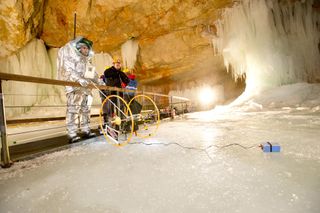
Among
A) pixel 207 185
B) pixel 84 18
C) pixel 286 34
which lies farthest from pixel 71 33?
pixel 286 34

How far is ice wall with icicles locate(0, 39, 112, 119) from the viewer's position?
711 centimetres

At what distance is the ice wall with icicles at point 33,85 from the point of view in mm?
7109

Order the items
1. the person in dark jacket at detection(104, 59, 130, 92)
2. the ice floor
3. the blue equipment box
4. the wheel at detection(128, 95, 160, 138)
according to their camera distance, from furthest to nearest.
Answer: the person in dark jacket at detection(104, 59, 130, 92), the wheel at detection(128, 95, 160, 138), the blue equipment box, the ice floor

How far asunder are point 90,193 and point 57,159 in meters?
0.96

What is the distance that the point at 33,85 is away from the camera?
778 cm

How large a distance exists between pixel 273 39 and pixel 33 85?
1114cm

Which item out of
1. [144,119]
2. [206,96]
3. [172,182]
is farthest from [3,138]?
[206,96]

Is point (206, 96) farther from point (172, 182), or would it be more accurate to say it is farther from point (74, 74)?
point (172, 182)

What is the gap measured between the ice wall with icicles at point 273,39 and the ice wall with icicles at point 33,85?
6.57m

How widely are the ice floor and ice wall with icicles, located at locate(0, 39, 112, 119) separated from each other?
6.41 m

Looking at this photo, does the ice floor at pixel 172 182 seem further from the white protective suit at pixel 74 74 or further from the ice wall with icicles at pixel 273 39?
the ice wall with icicles at pixel 273 39

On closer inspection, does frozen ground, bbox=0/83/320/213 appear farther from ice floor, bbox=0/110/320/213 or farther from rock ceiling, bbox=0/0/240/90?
rock ceiling, bbox=0/0/240/90

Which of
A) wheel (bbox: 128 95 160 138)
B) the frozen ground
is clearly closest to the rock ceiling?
wheel (bbox: 128 95 160 138)

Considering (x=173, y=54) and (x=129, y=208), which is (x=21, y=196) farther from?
(x=173, y=54)
